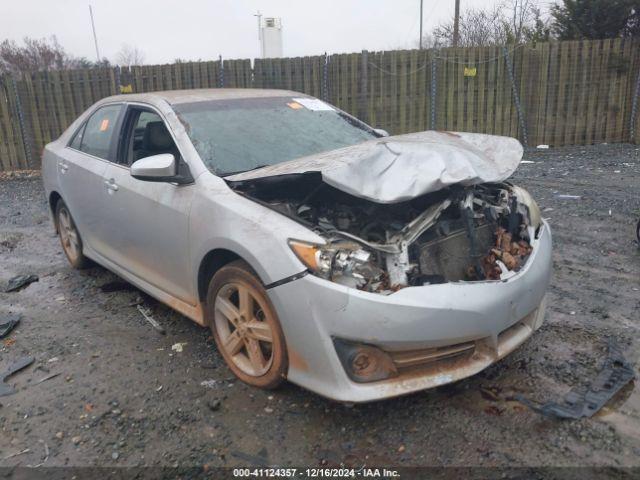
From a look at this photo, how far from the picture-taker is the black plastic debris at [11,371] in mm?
3482

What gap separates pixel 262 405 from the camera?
10.5 feet

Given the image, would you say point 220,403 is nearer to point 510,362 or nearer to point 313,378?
point 313,378

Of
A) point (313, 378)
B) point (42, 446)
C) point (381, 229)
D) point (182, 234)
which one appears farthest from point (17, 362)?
point (381, 229)

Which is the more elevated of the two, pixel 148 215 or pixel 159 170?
pixel 159 170

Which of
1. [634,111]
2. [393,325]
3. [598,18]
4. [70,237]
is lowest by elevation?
[70,237]

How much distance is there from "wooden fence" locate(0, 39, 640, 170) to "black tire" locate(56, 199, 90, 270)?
24.8 ft

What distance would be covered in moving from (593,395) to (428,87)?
10058 mm

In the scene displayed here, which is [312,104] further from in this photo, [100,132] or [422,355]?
[422,355]

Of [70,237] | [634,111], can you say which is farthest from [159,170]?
[634,111]

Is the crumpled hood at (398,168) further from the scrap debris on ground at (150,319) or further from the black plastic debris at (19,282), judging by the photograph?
the black plastic debris at (19,282)

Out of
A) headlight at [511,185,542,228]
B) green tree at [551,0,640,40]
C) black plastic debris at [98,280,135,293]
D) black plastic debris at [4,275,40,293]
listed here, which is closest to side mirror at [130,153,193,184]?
black plastic debris at [98,280,135,293]

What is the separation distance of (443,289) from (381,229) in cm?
57

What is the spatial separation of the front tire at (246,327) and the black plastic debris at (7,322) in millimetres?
1824

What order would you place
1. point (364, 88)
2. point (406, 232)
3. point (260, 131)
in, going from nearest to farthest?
point (406, 232), point (260, 131), point (364, 88)
